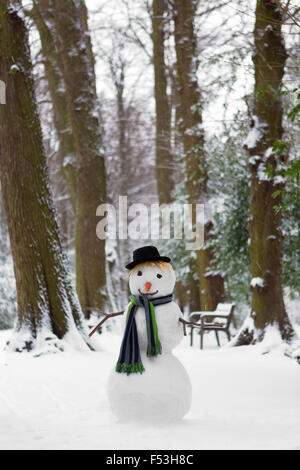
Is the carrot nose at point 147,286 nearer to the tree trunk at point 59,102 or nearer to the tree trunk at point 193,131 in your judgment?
the tree trunk at point 193,131

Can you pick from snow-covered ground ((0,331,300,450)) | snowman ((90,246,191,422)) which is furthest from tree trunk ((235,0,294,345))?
snowman ((90,246,191,422))

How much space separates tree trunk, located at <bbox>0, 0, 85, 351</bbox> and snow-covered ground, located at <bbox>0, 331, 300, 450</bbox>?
61cm

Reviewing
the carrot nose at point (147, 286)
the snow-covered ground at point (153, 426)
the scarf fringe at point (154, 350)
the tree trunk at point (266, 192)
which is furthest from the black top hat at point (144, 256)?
the tree trunk at point (266, 192)

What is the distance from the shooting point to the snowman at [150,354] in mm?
4309

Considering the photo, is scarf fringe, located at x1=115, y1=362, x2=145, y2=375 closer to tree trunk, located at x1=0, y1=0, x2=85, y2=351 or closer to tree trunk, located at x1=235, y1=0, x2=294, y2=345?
tree trunk, located at x1=0, y1=0, x2=85, y2=351

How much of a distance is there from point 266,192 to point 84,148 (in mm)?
4395

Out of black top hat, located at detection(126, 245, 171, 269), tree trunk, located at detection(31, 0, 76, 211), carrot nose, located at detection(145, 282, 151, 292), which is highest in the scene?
→ tree trunk, located at detection(31, 0, 76, 211)

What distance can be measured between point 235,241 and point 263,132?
4276 mm

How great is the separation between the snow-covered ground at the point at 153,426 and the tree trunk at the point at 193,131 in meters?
3.99

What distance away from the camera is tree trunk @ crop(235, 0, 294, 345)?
Answer: 8.90 m

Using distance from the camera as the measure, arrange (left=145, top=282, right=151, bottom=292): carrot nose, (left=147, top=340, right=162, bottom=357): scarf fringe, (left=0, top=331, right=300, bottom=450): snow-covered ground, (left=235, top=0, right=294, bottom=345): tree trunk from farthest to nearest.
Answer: (left=235, top=0, right=294, bottom=345): tree trunk → (left=145, top=282, right=151, bottom=292): carrot nose → (left=147, top=340, right=162, bottom=357): scarf fringe → (left=0, top=331, right=300, bottom=450): snow-covered ground
